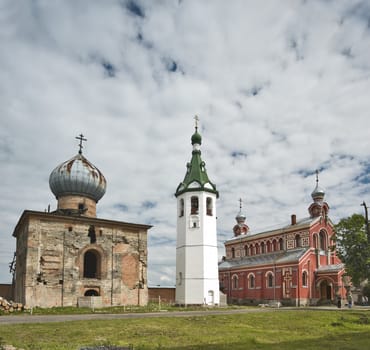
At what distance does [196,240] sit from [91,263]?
989 cm

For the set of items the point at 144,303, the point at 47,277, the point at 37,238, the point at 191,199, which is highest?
the point at 191,199

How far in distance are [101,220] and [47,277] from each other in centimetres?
554

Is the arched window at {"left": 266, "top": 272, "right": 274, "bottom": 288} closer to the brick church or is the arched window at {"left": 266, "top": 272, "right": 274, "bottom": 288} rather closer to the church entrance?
the church entrance

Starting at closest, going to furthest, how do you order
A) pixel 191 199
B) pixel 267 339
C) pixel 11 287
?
pixel 267 339 < pixel 11 287 < pixel 191 199

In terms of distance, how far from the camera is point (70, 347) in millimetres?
10938

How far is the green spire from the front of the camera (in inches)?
1465

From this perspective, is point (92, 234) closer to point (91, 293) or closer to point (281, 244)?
point (91, 293)

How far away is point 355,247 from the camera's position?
26.0m

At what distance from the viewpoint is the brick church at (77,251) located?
27.0 m

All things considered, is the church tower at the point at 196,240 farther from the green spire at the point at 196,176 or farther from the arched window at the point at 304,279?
the arched window at the point at 304,279

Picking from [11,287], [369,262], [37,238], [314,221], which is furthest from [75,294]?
[314,221]

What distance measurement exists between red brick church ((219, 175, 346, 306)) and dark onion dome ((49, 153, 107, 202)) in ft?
72.1

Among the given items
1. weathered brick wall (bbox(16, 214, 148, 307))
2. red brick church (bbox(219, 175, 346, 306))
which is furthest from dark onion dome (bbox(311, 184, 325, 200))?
weathered brick wall (bbox(16, 214, 148, 307))

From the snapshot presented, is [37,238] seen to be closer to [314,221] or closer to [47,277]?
[47,277]
